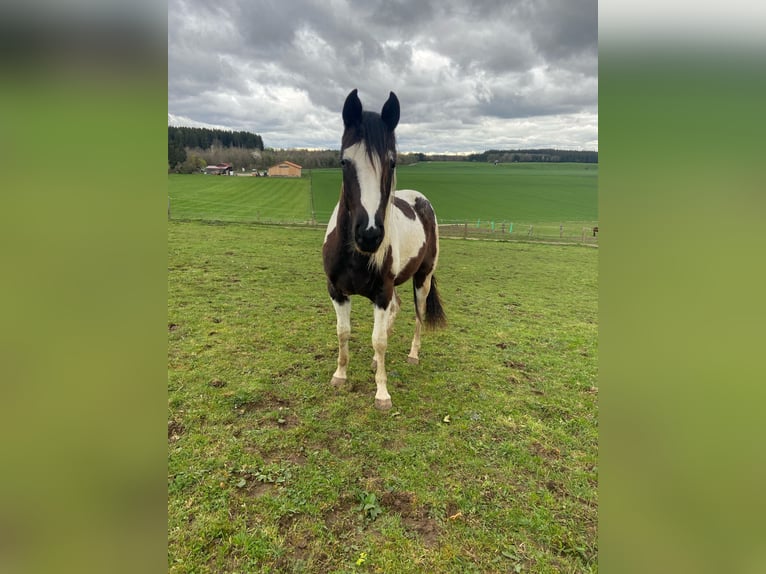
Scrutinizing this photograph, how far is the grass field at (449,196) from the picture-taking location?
16016 millimetres

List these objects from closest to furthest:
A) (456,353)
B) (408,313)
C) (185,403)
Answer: (185,403) → (456,353) → (408,313)

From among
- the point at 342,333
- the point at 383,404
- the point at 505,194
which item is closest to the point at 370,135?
the point at 342,333

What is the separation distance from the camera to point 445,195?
1266 inches

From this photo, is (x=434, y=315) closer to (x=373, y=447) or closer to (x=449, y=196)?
(x=373, y=447)

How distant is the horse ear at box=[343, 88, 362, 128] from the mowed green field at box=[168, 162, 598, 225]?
1.99ft

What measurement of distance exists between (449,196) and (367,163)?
3133 centimetres

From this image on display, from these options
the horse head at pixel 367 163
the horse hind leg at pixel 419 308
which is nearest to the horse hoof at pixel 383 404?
the horse hind leg at pixel 419 308
